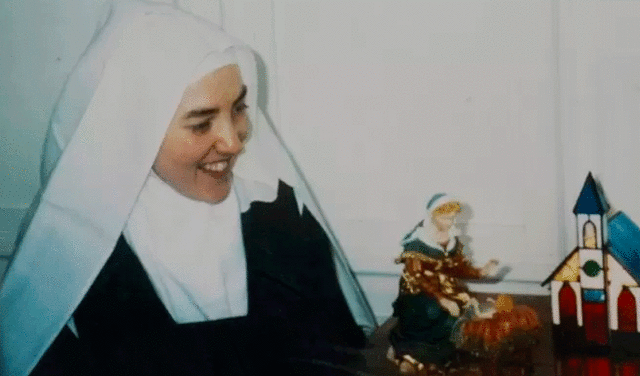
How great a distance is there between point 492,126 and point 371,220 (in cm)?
29

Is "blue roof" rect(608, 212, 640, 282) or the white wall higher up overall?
the white wall

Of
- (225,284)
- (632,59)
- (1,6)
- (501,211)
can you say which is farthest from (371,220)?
(1,6)

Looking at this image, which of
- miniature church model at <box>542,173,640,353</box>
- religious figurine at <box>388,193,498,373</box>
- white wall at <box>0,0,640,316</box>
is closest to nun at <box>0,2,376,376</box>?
religious figurine at <box>388,193,498,373</box>

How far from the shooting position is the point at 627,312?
1118mm

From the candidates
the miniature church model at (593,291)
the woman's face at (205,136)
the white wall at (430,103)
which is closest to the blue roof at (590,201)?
the miniature church model at (593,291)

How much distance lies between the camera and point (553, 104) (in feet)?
4.39

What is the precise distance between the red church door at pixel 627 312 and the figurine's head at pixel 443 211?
0.26 metres

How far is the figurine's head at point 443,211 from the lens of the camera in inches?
45.1

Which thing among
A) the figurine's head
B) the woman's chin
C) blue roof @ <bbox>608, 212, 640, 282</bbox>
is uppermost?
the woman's chin

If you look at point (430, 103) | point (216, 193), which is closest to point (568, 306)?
point (430, 103)

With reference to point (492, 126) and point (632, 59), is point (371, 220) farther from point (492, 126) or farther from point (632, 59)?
point (632, 59)

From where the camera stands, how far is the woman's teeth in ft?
4.10

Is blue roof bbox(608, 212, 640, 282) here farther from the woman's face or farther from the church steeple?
the woman's face

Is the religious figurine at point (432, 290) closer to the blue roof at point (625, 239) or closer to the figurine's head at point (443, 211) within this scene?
the figurine's head at point (443, 211)
